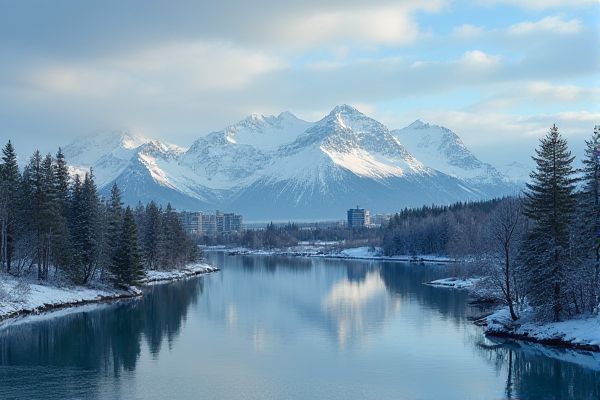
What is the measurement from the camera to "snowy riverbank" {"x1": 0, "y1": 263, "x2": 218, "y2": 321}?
74.1m

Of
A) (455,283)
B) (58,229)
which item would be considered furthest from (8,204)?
(455,283)

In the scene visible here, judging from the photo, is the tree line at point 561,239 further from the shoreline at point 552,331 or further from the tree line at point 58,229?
the tree line at point 58,229

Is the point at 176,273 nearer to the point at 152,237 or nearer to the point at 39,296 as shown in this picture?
the point at 152,237

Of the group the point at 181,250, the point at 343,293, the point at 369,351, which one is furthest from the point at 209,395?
the point at 181,250

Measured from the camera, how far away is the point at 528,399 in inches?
1688

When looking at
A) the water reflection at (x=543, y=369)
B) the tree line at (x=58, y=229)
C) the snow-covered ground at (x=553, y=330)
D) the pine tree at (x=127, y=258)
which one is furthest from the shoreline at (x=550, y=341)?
the tree line at (x=58, y=229)

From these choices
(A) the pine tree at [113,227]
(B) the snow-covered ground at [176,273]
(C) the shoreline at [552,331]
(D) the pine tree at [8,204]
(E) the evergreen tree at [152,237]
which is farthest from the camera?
(E) the evergreen tree at [152,237]

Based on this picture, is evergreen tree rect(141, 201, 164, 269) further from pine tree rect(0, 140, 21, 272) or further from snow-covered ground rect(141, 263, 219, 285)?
pine tree rect(0, 140, 21, 272)

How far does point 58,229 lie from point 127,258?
41.2 feet

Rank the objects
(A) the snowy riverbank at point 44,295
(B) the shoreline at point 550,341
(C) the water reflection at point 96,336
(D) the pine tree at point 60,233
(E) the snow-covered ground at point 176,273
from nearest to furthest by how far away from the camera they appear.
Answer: (C) the water reflection at point 96,336, (B) the shoreline at point 550,341, (A) the snowy riverbank at point 44,295, (D) the pine tree at point 60,233, (E) the snow-covered ground at point 176,273

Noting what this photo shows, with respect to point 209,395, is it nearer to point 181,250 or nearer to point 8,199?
point 8,199

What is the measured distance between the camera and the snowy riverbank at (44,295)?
2916 inches

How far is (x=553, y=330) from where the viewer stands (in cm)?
5969

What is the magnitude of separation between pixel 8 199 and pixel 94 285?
18.8m
